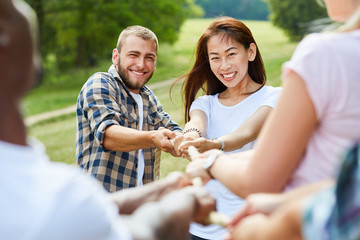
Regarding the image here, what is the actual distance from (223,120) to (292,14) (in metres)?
30.2

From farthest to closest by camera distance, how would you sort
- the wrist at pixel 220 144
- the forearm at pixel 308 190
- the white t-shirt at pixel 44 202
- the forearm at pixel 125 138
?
the forearm at pixel 125 138
the wrist at pixel 220 144
the forearm at pixel 308 190
the white t-shirt at pixel 44 202

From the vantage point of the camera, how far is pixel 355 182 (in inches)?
51.3

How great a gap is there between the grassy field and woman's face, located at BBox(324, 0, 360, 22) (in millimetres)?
1450

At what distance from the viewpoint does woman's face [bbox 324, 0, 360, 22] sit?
5.74 feet

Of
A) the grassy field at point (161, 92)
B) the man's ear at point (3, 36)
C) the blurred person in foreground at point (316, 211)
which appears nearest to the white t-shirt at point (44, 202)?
the man's ear at point (3, 36)

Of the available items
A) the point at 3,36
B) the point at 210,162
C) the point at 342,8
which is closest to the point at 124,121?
the point at 210,162

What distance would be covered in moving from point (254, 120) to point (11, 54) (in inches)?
86.9

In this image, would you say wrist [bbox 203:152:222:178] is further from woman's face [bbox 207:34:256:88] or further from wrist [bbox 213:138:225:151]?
woman's face [bbox 207:34:256:88]

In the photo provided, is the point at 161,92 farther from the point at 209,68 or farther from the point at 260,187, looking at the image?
the point at 260,187

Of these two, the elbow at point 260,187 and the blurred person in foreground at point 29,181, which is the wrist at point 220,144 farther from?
the blurred person in foreground at point 29,181

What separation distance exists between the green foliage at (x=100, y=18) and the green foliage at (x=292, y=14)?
7.86 m

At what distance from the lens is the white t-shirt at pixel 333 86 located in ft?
5.19

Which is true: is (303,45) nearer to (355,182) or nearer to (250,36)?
(355,182)

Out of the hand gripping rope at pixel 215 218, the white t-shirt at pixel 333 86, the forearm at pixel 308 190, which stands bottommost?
the hand gripping rope at pixel 215 218
